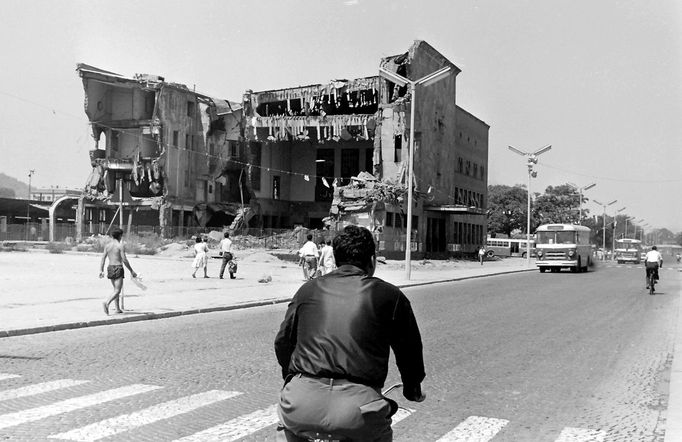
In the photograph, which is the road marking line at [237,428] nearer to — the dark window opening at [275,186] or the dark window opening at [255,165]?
the dark window opening at [255,165]

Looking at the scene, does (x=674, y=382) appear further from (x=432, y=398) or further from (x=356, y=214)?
(x=356, y=214)

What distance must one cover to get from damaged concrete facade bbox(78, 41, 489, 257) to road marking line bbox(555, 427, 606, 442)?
1779 inches

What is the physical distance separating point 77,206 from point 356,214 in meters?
26.2

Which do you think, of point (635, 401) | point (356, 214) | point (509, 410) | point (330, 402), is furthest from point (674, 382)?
point (356, 214)

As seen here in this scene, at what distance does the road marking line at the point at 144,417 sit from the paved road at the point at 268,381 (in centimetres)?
2

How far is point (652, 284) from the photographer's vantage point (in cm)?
2636

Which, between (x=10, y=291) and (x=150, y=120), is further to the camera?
(x=150, y=120)

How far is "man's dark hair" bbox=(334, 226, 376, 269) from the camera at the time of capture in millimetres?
3869

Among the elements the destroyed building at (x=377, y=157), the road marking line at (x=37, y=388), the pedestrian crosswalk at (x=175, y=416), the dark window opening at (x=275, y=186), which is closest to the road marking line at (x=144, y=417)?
the pedestrian crosswalk at (x=175, y=416)

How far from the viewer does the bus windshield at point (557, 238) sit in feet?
151

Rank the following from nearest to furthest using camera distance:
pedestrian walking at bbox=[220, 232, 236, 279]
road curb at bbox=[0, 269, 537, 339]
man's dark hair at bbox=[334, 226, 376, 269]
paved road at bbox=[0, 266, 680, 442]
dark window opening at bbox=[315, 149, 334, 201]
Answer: man's dark hair at bbox=[334, 226, 376, 269]
paved road at bbox=[0, 266, 680, 442]
road curb at bbox=[0, 269, 537, 339]
pedestrian walking at bbox=[220, 232, 236, 279]
dark window opening at bbox=[315, 149, 334, 201]

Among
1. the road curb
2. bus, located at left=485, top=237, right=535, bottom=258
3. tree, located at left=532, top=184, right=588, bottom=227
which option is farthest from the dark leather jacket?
tree, located at left=532, top=184, right=588, bottom=227

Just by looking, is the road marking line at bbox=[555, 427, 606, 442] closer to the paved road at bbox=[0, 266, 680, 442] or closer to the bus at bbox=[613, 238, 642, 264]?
the paved road at bbox=[0, 266, 680, 442]

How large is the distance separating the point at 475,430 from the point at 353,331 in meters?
3.71
